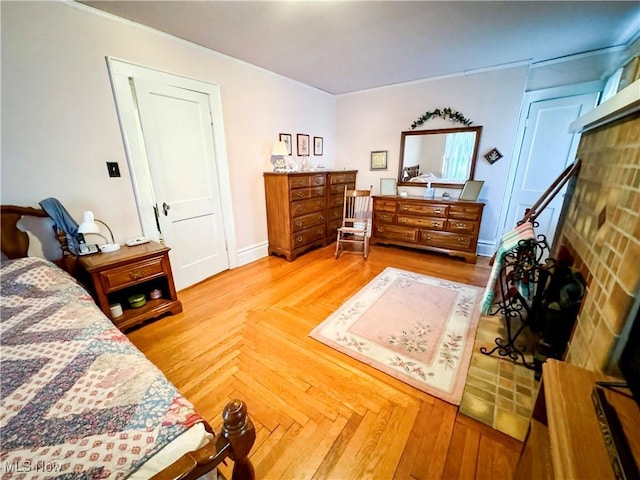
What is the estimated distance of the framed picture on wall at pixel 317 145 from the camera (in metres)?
4.08

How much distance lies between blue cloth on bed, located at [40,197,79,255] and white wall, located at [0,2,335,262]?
0.49 feet

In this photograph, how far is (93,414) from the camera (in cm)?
71

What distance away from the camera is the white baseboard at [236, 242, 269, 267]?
10.8 feet

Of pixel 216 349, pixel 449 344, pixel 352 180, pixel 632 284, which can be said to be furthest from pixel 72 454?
pixel 352 180

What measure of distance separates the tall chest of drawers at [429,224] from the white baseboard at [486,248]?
1.35ft

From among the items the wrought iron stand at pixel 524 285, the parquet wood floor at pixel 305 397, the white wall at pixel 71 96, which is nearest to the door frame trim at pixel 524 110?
the wrought iron stand at pixel 524 285

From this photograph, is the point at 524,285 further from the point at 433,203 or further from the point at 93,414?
the point at 93,414

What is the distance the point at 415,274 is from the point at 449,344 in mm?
1188

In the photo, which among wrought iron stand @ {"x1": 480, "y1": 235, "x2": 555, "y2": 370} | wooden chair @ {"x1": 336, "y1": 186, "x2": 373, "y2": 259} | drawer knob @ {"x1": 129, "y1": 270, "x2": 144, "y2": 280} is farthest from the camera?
wooden chair @ {"x1": 336, "y1": 186, "x2": 373, "y2": 259}

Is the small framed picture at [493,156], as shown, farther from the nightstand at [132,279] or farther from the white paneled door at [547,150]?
the nightstand at [132,279]

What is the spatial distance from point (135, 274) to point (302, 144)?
2.80 meters

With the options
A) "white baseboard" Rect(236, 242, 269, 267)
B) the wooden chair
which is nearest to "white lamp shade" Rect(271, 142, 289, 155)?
the wooden chair

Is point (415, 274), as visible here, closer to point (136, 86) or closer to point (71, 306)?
point (71, 306)

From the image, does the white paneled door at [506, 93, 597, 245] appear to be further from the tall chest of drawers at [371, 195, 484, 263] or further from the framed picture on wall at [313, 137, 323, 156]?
the framed picture on wall at [313, 137, 323, 156]
